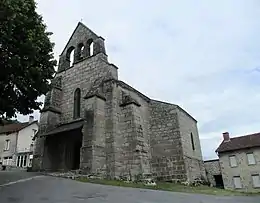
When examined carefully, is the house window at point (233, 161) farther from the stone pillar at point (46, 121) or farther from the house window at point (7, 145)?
the house window at point (7, 145)


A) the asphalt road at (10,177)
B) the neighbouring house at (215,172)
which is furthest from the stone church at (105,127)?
the neighbouring house at (215,172)

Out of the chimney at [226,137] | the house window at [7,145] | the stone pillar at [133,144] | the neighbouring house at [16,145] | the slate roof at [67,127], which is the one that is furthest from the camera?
the house window at [7,145]

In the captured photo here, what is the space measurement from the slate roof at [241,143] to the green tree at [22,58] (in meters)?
25.2

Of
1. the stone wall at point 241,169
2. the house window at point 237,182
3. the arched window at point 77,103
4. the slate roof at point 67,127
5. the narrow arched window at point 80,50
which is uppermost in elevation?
the narrow arched window at point 80,50

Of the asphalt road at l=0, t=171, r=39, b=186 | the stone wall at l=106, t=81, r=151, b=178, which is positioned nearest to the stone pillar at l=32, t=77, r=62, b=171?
the asphalt road at l=0, t=171, r=39, b=186

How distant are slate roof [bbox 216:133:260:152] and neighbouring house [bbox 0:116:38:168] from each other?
24.5m

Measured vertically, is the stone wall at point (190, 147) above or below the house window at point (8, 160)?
below

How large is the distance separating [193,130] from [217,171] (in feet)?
48.8

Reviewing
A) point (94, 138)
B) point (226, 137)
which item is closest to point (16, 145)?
point (94, 138)

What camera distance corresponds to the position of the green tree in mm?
9273

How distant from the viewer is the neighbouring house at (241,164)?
2884 cm

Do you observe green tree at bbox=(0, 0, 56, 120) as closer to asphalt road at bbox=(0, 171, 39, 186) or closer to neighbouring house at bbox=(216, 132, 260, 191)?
asphalt road at bbox=(0, 171, 39, 186)

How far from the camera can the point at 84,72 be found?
20.1 m

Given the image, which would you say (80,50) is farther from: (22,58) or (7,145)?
(7,145)
